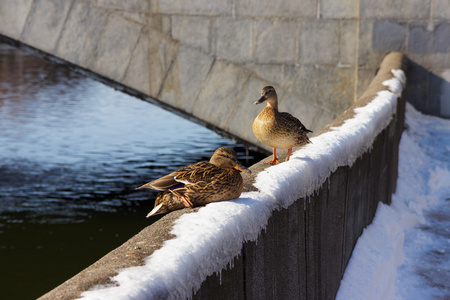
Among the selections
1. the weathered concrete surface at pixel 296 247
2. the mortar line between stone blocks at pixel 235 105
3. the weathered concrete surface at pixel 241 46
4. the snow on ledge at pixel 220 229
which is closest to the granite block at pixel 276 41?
the weathered concrete surface at pixel 241 46

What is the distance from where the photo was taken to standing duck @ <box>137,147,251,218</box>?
2.75 m

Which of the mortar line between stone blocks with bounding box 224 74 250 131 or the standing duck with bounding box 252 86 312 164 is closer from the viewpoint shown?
the standing duck with bounding box 252 86 312 164

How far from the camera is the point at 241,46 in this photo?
939 cm

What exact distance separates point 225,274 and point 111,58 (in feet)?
Result: 24.3

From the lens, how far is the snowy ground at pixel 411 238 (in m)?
4.53

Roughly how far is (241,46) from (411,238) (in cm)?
448

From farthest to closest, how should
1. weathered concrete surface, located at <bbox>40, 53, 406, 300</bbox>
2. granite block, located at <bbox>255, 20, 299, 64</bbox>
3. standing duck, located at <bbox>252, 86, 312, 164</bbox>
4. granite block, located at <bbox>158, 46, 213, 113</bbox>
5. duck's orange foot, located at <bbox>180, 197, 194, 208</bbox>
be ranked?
granite block, located at <bbox>158, 46, 213, 113</bbox> → granite block, located at <bbox>255, 20, 299, 64</bbox> → standing duck, located at <bbox>252, 86, 312, 164</bbox> → duck's orange foot, located at <bbox>180, 197, 194, 208</bbox> → weathered concrete surface, located at <bbox>40, 53, 406, 300</bbox>

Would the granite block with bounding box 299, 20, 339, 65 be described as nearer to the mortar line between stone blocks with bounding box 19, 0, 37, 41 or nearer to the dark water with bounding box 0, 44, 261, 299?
the dark water with bounding box 0, 44, 261, 299

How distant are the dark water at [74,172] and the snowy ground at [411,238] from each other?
4.16m

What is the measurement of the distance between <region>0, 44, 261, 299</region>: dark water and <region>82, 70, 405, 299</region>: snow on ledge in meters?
5.26

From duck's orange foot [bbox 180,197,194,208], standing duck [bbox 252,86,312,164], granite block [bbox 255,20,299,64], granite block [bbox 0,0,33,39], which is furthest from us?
granite block [bbox 255,20,299,64]

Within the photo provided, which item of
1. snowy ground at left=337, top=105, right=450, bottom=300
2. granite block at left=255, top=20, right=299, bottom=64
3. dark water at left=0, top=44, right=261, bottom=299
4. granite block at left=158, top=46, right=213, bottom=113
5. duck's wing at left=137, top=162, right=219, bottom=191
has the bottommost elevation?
dark water at left=0, top=44, right=261, bottom=299

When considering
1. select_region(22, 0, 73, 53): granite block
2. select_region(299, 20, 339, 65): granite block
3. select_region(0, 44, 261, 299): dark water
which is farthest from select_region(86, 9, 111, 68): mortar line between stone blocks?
select_region(299, 20, 339, 65): granite block

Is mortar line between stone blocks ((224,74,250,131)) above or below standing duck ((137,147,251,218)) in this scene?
below
